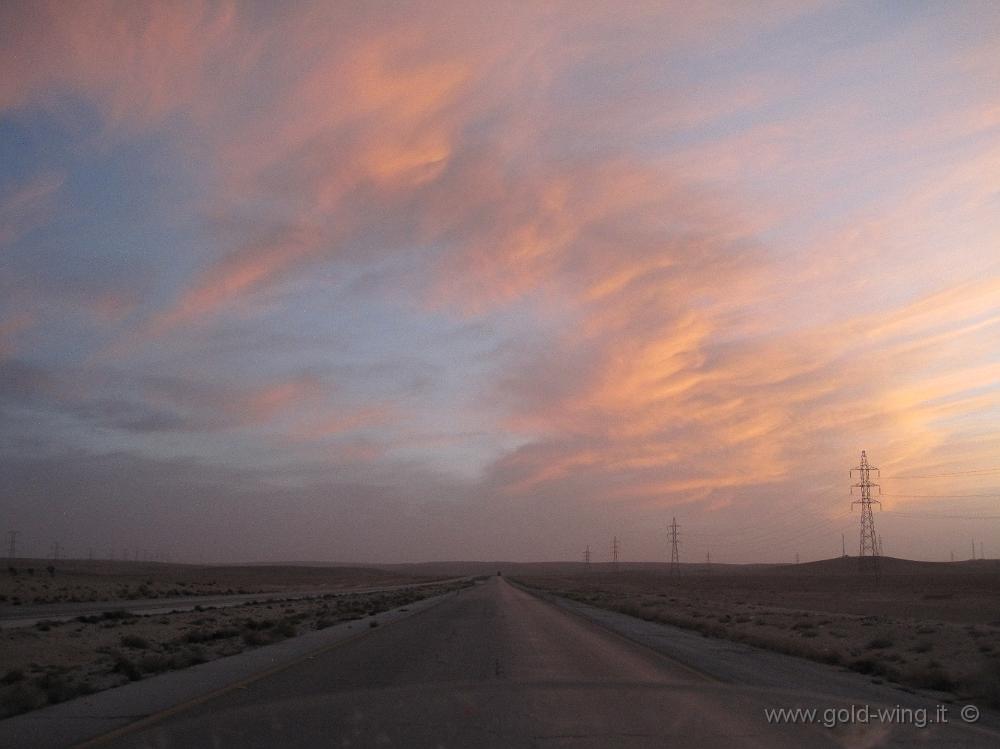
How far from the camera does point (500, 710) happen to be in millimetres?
11711

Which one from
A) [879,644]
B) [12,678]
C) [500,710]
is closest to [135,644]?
[12,678]

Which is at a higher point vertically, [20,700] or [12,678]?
[20,700]

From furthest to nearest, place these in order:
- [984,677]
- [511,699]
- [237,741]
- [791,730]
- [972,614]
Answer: [972,614] < [984,677] < [511,699] < [791,730] < [237,741]

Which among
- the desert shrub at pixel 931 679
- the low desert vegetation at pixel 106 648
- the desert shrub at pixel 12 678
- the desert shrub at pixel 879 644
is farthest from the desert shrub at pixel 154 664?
the desert shrub at pixel 879 644

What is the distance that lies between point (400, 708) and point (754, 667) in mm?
9988

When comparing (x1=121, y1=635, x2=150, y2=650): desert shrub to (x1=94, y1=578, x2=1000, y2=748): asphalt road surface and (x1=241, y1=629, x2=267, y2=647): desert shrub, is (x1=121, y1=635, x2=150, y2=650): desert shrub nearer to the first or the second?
(x1=241, y1=629, x2=267, y2=647): desert shrub

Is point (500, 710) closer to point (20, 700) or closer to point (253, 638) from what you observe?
point (20, 700)

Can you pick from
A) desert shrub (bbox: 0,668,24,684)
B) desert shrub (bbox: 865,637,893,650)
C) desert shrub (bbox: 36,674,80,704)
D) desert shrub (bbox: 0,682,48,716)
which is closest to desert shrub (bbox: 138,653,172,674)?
desert shrub (bbox: 36,674,80,704)

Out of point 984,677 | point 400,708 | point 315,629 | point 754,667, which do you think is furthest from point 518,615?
point 400,708

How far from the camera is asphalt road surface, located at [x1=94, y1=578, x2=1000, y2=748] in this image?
9867 millimetres

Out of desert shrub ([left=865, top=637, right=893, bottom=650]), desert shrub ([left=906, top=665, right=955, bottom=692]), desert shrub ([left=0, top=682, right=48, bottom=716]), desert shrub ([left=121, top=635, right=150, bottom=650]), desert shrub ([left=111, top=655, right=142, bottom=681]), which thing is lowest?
desert shrub ([left=865, top=637, right=893, bottom=650])

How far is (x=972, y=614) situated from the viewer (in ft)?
155

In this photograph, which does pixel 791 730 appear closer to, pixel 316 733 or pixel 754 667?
pixel 316 733

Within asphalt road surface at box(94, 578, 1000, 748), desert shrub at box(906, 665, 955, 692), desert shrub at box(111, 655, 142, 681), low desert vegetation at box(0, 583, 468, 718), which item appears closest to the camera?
asphalt road surface at box(94, 578, 1000, 748)
